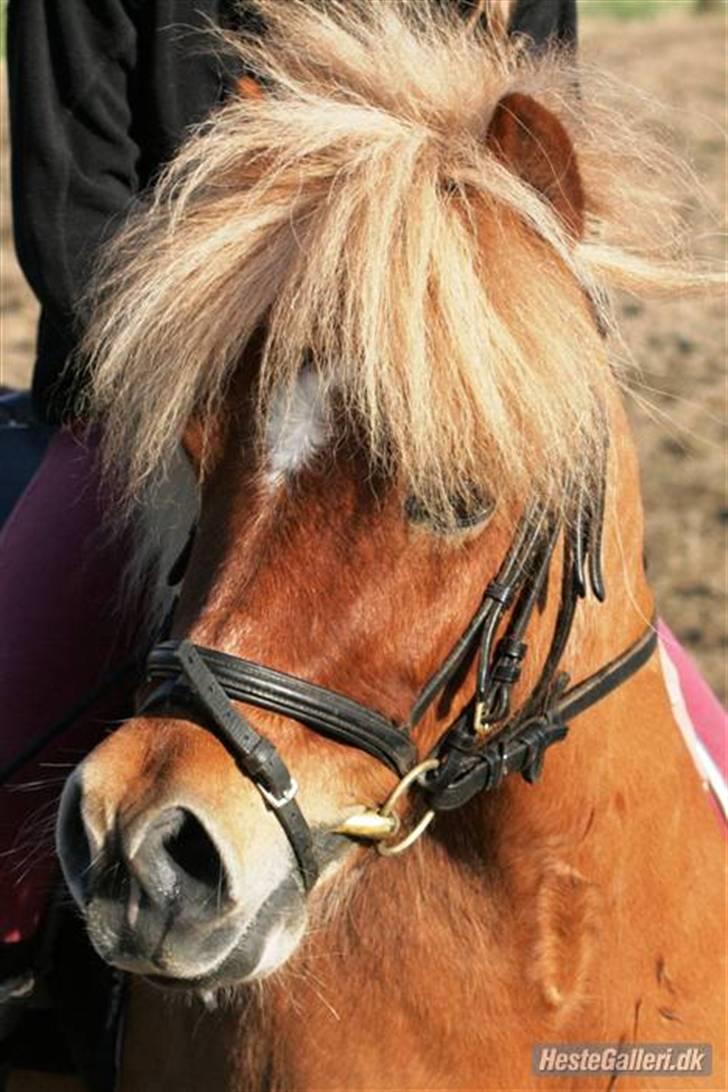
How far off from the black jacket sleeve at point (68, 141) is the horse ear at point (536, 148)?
731 mm

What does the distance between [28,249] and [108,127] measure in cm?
24

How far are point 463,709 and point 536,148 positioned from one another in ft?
2.47

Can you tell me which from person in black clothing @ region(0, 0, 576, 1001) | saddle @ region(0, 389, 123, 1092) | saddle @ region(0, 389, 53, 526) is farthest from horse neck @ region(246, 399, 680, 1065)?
saddle @ region(0, 389, 53, 526)

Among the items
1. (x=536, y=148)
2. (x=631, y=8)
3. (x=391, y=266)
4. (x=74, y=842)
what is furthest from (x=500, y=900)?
(x=631, y=8)

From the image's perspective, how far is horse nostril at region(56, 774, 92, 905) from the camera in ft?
6.51

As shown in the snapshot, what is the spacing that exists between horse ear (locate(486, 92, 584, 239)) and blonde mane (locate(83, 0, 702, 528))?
0.03m

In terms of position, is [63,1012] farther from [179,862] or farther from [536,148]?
[536,148]

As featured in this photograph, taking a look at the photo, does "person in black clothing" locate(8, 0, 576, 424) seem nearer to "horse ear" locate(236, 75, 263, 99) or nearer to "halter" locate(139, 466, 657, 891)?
"horse ear" locate(236, 75, 263, 99)

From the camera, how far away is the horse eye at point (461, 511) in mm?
2037

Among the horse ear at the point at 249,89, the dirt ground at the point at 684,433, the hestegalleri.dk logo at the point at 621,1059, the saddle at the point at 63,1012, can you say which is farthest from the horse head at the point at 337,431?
the dirt ground at the point at 684,433

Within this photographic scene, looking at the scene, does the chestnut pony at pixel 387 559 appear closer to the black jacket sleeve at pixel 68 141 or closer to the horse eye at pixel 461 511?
the horse eye at pixel 461 511

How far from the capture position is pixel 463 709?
2182 millimetres

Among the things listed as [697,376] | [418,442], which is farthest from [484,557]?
[697,376]

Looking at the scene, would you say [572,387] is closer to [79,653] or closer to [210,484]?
[210,484]
